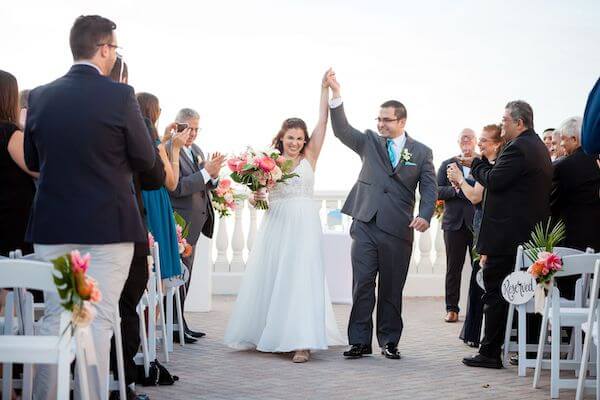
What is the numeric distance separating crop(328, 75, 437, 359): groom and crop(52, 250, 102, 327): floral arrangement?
12.3ft

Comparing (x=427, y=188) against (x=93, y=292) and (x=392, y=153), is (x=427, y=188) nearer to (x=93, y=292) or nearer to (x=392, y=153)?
(x=392, y=153)

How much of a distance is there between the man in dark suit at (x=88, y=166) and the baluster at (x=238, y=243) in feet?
24.4

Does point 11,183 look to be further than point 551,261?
No

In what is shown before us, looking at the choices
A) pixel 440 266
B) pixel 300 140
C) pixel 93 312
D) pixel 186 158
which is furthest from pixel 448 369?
pixel 440 266

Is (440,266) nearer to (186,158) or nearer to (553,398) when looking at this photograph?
(186,158)

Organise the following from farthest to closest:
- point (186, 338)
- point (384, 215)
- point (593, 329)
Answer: point (186, 338) → point (384, 215) → point (593, 329)

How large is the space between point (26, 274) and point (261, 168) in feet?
11.2

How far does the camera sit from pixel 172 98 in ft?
46.0

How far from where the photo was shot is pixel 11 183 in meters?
5.14

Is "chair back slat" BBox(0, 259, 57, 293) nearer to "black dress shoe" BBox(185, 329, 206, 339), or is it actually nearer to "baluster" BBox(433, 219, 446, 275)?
"black dress shoe" BBox(185, 329, 206, 339)

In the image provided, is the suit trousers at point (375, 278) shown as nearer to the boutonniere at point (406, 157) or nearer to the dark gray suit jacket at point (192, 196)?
the boutonniere at point (406, 157)

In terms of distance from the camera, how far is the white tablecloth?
34.7ft

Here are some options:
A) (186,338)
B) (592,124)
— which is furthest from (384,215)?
(592,124)

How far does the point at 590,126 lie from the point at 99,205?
7.39 feet
